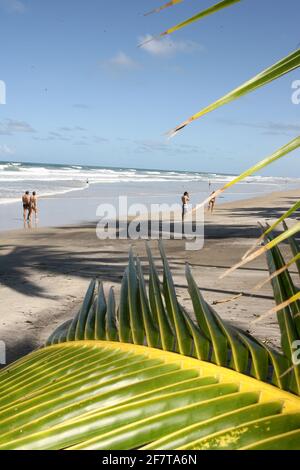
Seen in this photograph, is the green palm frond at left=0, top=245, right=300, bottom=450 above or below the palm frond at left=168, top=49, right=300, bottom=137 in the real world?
below

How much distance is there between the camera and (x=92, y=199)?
3381 centimetres

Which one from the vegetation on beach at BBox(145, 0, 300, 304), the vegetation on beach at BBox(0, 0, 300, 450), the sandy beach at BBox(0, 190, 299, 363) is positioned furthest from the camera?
the sandy beach at BBox(0, 190, 299, 363)

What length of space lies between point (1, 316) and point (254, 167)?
6828 millimetres

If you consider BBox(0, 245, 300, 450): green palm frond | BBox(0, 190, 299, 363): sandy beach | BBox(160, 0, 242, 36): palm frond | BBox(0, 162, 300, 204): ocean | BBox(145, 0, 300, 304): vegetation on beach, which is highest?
BBox(0, 162, 300, 204): ocean

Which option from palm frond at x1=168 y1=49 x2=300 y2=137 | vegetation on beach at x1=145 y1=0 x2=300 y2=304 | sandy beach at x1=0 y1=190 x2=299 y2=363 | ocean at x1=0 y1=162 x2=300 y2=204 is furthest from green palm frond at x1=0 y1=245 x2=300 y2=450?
ocean at x1=0 y1=162 x2=300 y2=204

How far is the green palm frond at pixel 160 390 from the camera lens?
0.85m

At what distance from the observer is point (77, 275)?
9.64m

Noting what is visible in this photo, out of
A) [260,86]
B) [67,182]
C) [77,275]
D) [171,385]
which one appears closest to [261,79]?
[260,86]

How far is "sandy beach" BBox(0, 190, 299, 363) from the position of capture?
647cm

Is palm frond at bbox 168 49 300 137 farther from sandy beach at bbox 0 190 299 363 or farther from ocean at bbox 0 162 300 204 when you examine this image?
ocean at bbox 0 162 300 204

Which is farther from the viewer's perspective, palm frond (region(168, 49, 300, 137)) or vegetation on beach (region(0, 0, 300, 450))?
vegetation on beach (region(0, 0, 300, 450))

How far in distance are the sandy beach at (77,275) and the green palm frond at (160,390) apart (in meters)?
3.36

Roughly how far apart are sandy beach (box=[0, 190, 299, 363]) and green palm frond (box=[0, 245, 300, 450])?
132 inches

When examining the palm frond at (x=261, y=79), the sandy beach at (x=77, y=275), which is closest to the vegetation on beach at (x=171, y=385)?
the palm frond at (x=261, y=79)
